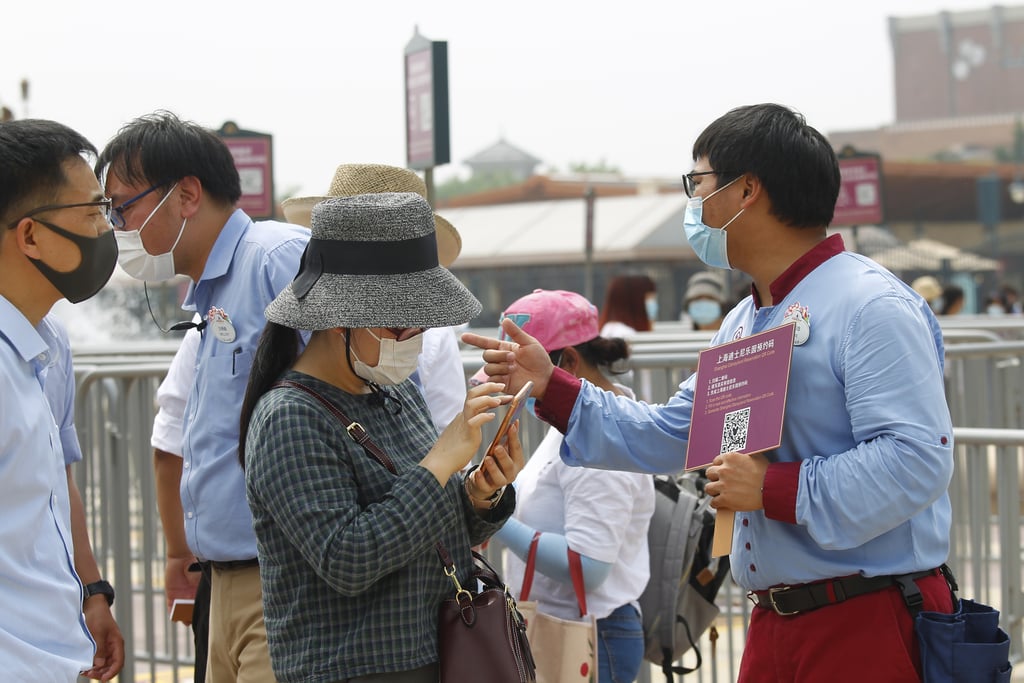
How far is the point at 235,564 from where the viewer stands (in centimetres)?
360

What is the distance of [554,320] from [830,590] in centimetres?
133

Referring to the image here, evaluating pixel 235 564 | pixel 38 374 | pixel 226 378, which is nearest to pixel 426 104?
pixel 226 378

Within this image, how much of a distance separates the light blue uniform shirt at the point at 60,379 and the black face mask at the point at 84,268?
75 centimetres

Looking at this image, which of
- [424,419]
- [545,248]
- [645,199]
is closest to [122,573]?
[424,419]

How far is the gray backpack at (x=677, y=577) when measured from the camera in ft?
13.6

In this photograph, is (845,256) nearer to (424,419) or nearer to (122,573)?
(424,419)

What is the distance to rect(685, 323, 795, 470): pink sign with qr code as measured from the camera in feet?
9.29

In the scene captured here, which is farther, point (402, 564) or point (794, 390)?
point (794, 390)

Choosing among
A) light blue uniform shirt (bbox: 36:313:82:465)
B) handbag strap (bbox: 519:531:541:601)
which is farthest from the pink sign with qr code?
light blue uniform shirt (bbox: 36:313:82:465)

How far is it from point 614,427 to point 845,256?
716 mm

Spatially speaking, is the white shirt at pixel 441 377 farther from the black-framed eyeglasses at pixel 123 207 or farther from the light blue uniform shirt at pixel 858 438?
the light blue uniform shirt at pixel 858 438

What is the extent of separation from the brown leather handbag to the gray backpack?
4.60 feet

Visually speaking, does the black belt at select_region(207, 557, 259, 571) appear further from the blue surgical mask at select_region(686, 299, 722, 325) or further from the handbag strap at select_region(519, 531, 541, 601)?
the blue surgical mask at select_region(686, 299, 722, 325)

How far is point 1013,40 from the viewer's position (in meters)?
107
